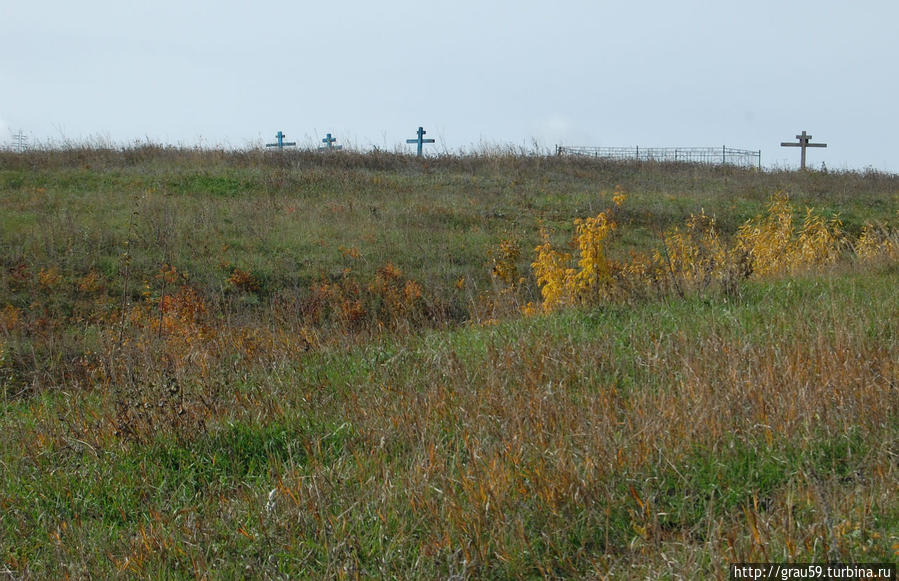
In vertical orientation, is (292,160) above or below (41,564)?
above

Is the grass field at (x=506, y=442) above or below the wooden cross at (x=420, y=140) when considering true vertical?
below

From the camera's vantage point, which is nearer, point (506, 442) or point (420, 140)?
point (506, 442)

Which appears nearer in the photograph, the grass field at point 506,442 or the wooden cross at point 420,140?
the grass field at point 506,442

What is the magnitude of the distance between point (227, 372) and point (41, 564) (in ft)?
7.49

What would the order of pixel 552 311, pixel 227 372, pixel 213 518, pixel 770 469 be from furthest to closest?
pixel 552 311 → pixel 227 372 → pixel 213 518 → pixel 770 469

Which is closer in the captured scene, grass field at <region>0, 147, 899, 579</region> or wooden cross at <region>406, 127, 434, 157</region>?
grass field at <region>0, 147, 899, 579</region>

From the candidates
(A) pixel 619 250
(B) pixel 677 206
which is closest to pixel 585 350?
(A) pixel 619 250

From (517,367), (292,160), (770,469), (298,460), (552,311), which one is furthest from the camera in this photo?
(292,160)

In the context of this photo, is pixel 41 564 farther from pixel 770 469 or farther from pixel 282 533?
pixel 770 469

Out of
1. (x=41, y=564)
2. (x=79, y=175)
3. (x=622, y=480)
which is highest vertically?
(x=79, y=175)

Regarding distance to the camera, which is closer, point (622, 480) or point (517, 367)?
point (622, 480)

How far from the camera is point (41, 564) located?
3.02 metres

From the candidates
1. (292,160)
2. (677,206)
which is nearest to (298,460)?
(677,206)

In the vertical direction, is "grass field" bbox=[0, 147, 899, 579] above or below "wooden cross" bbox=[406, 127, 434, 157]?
below
